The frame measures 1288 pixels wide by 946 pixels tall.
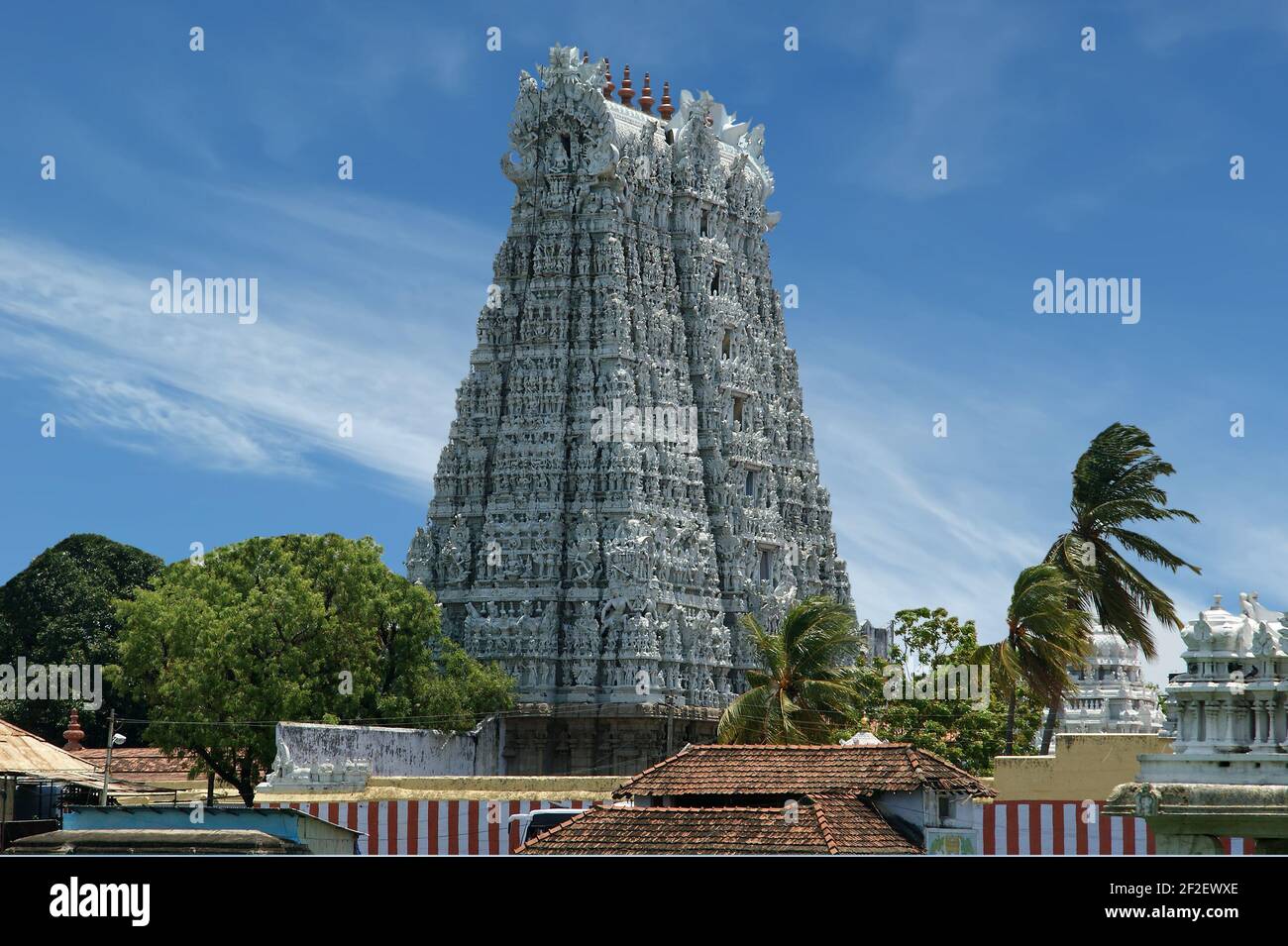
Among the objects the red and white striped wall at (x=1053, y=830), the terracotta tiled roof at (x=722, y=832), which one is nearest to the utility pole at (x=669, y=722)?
the red and white striped wall at (x=1053, y=830)

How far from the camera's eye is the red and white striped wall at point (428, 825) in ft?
177

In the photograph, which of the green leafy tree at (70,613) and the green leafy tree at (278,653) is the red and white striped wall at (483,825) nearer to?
the green leafy tree at (278,653)

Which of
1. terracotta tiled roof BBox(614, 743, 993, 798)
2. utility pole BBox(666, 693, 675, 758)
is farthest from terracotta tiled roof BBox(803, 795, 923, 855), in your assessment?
utility pole BBox(666, 693, 675, 758)

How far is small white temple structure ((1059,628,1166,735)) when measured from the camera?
7712cm

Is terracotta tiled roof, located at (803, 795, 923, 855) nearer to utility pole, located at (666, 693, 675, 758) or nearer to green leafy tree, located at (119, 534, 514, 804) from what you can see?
utility pole, located at (666, 693, 675, 758)

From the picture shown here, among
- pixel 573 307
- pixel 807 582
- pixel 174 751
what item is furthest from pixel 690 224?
pixel 174 751

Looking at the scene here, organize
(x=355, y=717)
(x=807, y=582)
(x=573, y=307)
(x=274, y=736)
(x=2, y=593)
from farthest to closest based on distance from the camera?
(x=2, y=593), (x=807, y=582), (x=573, y=307), (x=355, y=717), (x=274, y=736)

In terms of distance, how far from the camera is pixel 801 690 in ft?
220

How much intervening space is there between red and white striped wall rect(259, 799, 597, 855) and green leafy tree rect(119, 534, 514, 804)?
1894 centimetres

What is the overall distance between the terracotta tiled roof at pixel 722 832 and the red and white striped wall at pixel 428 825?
45.0 ft
